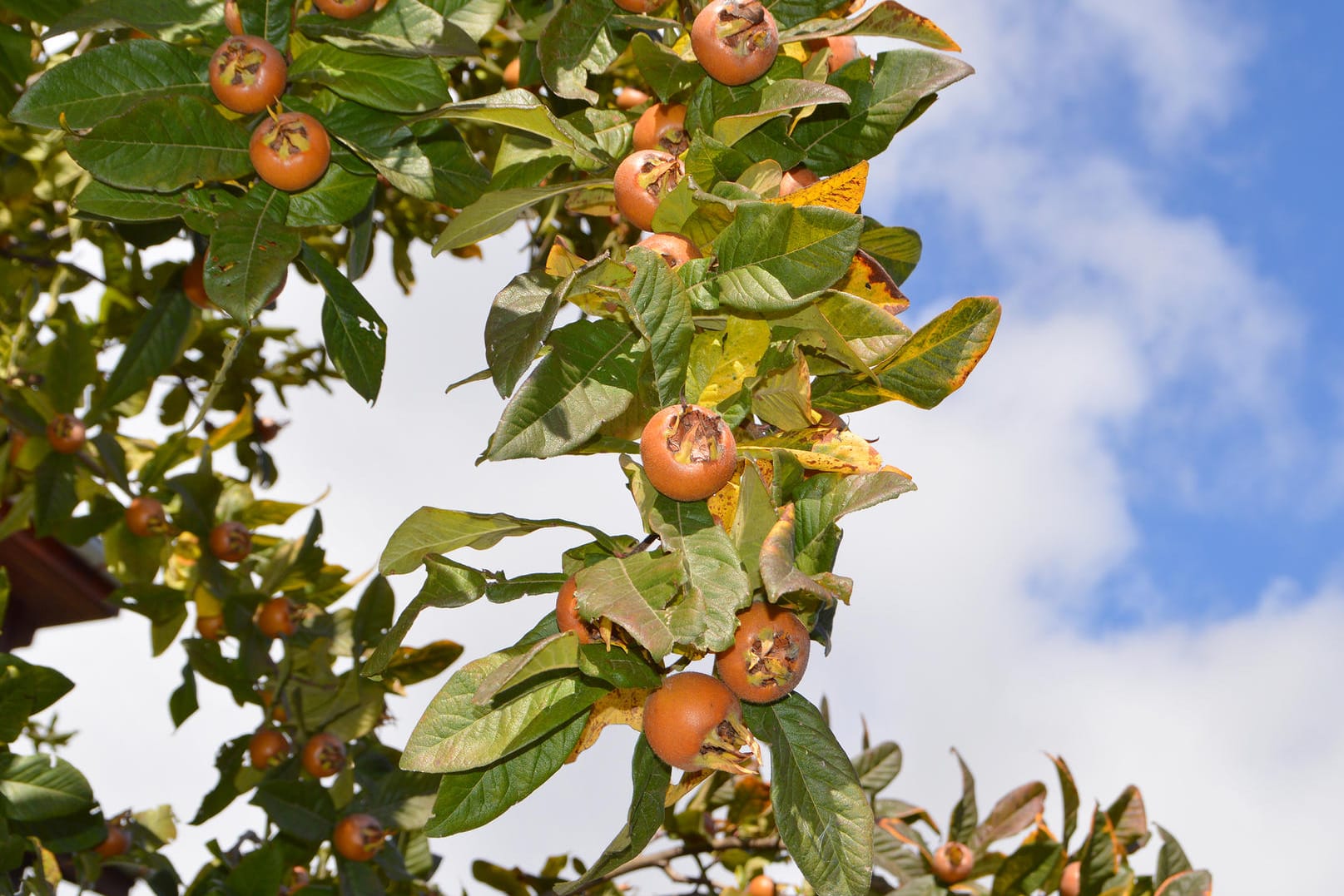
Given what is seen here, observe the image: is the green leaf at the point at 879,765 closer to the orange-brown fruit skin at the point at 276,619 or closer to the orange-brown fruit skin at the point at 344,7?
the orange-brown fruit skin at the point at 276,619

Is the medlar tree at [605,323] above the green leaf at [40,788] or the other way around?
above

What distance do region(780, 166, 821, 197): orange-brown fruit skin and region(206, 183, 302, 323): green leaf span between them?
589mm

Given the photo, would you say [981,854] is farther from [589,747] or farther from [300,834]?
[589,747]

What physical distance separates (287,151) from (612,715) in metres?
0.78

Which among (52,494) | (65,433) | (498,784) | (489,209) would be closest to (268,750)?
(52,494)

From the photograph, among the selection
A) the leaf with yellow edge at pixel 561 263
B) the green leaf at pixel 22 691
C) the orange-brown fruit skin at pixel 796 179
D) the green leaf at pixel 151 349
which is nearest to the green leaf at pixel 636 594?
the leaf with yellow edge at pixel 561 263

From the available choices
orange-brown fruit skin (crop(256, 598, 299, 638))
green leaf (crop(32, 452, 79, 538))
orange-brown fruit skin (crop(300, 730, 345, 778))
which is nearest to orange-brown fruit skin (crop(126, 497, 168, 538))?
green leaf (crop(32, 452, 79, 538))

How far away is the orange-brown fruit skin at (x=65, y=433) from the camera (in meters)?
2.68

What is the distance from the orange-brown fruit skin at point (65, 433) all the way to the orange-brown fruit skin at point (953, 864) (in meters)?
2.13

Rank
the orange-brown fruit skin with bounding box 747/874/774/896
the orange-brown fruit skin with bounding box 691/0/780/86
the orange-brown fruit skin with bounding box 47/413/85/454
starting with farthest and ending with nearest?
the orange-brown fruit skin with bounding box 747/874/774/896 < the orange-brown fruit skin with bounding box 47/413/85/454 < the orange-brown fruit skin with bounding box 691/0/780/86

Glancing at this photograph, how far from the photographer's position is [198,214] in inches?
57.3

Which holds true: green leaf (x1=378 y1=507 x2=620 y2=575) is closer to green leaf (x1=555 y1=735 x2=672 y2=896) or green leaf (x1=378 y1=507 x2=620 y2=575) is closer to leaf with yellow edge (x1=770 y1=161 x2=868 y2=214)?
green leaf (x1=555 y1=735 x2=672 y2=896)

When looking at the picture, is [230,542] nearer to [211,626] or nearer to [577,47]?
[211,626]

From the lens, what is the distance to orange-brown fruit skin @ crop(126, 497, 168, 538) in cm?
268
